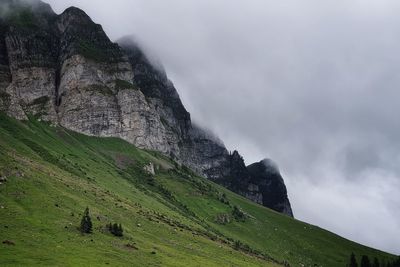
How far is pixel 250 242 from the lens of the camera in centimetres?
19875

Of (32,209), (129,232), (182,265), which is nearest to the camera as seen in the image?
(182,265)

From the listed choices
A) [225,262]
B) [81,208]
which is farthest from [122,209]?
[225,262]

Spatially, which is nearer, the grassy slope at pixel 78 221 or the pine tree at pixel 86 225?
the grassy slope at pixel 78 221

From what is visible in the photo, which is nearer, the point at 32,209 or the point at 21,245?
the point at 21,245

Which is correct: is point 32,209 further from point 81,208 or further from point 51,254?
point 51,254

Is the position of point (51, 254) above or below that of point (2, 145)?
below

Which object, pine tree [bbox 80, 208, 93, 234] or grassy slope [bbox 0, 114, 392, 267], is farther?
pine tree [bbox 80, 208, 93, 234]

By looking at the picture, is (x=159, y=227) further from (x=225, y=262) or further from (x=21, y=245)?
(x=21, y=245)

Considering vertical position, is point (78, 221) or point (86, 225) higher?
point (86, 225)

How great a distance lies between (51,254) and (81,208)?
45.2 meters

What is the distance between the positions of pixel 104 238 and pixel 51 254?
2444cm

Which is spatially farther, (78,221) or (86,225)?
(78,221)

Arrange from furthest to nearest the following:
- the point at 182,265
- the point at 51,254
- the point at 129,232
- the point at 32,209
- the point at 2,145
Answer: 1. the point at 2,145
2. the point at 129,232
3. the point at 32,209
4. the point at 182,265
5. the point at 51,254

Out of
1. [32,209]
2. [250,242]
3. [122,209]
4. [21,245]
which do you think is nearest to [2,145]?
[122,209]
